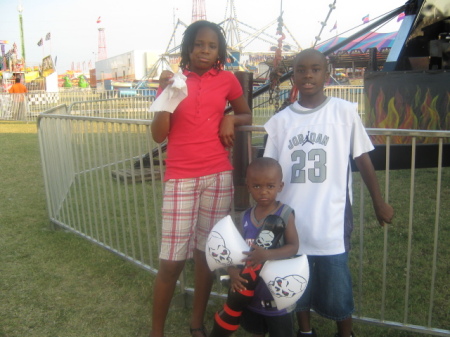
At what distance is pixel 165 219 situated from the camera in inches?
100

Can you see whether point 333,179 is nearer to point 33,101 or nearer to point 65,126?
point 65,126

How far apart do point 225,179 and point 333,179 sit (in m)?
0.63

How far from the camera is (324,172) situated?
2209mm

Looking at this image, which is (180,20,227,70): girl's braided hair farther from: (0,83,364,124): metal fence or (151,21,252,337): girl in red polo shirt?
(0,83,364,124): metal fence

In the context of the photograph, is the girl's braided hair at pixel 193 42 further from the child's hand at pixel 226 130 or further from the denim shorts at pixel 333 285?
the denim shorts at pixel 333 285

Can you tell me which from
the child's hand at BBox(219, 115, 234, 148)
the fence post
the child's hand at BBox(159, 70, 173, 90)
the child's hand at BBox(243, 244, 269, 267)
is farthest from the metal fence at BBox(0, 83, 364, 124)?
the child's hand at BBox(243, 244, 269, 267)

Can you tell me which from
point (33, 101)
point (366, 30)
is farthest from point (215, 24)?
point (33, 101)

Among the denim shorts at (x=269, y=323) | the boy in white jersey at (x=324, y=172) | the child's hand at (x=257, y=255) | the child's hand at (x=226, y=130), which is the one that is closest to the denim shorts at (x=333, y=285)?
the boy in white jersey at (x=324, y=172)

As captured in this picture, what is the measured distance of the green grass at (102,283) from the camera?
2.96 metres

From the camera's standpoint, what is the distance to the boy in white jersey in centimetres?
220

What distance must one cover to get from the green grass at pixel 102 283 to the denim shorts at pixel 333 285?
0.55m

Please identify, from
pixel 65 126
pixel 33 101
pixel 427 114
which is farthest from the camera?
pixel 33 101

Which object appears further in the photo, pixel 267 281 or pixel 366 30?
pixel 366 30

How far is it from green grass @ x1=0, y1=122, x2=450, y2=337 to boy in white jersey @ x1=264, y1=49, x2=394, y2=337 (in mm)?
741
